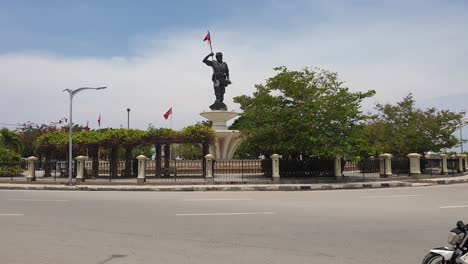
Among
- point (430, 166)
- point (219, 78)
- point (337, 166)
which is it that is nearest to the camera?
point (337, 166)

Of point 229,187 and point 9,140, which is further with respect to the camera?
point 9,140

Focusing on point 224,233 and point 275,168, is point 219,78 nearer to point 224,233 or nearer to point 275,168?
point 275,168

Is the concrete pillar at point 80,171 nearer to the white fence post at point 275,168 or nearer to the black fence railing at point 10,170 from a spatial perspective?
the black fence railing at point 10,170

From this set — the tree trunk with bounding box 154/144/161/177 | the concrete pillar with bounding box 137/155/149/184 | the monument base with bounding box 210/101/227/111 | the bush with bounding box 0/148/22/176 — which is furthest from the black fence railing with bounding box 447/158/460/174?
the bush with bounding box 0/148/22/176

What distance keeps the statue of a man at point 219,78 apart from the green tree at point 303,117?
12178 millimetres

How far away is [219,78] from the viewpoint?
4134cm

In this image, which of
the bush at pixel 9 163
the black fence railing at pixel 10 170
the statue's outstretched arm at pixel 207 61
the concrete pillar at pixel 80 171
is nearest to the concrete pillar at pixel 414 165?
the statue's outstretched arm at pixel 207 61

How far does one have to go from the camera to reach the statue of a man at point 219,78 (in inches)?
1628

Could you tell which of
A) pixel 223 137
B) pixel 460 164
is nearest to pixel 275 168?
pixel 223 137

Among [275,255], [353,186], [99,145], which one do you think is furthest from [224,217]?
[99,145]

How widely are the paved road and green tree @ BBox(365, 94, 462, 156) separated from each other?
937 inches

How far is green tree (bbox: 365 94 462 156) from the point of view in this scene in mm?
36312

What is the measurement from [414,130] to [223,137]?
52.4 ft

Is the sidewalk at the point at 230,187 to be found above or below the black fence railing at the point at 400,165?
below
